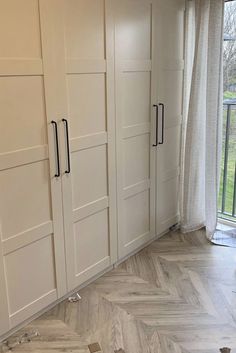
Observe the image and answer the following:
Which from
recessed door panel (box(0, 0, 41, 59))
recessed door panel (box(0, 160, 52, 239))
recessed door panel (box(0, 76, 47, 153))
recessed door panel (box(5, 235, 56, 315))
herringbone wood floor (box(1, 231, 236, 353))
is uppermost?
recessed door panel (box(0, 0, 41, 59))

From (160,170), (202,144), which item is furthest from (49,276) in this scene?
(202,144)

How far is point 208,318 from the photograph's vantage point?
2.08 metres

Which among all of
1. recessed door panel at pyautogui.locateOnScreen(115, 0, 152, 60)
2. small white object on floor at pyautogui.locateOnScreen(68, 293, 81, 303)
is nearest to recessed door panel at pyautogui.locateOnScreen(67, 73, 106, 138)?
recessed door panel at pyautogui.locateOnScreen(115, 0, 152, 60)

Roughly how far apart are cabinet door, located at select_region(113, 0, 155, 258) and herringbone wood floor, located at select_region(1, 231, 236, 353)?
333 mm

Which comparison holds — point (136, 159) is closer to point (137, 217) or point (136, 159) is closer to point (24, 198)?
point (137, 217)

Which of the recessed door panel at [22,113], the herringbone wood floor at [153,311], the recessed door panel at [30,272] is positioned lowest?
the herringbone wood floor at [153,311]

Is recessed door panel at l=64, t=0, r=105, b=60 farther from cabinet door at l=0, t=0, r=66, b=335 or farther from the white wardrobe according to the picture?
cabinet door at l=0, t=0, r=66, b=335

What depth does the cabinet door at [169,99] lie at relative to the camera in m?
2.65

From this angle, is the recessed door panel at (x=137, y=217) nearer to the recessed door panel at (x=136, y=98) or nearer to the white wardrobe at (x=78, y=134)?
the white wardrobe at (x=78, y=134)

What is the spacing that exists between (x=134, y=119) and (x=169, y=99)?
0.47m

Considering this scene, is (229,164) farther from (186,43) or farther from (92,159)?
(92,159)

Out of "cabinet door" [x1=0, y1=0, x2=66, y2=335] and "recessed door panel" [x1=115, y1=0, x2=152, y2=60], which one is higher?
"recessed door panel" [x1=115, y1=0, x2=152, y2=60]

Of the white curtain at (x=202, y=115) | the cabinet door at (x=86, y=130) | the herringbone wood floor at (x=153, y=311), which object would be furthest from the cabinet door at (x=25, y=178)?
the white curtain at (x=202, y=115)

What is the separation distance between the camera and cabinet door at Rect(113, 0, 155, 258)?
91.7 inches
